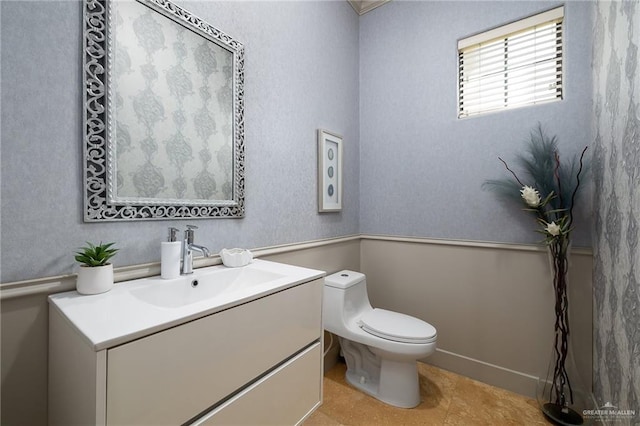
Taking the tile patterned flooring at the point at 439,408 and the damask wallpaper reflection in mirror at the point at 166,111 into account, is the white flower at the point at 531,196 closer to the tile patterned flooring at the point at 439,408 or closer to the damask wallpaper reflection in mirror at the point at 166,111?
the tile patterned flooring at the point at 439,408

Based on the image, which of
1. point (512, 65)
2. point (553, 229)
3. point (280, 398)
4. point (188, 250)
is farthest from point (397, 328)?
point (512, 65)

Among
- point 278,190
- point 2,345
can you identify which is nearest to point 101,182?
point 2,345

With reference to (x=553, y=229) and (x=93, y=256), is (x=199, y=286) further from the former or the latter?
(x=553, y=229)

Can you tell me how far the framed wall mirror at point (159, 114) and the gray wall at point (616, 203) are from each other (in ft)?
5.21

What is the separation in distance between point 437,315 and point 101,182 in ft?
6.87

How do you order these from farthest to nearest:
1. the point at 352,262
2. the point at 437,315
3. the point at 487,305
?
the point at 352,262, the point at 437,315, the point at 487,305

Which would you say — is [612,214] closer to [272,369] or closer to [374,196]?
[374,196]

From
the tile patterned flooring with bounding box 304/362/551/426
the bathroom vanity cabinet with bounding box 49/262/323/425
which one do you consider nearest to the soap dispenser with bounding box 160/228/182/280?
the bathroom vanity cabinet with bounding box 49/262/323/425

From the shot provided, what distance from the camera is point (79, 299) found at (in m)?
0.80

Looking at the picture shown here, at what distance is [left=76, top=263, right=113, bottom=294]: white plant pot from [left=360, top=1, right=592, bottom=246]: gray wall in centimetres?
182

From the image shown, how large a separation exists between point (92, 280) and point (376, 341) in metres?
1.36

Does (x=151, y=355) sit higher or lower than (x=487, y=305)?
higher

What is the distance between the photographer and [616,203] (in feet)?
3.81

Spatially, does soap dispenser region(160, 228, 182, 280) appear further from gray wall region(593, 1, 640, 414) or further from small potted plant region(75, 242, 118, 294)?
gray wall region(593, 1, 640, 414)
